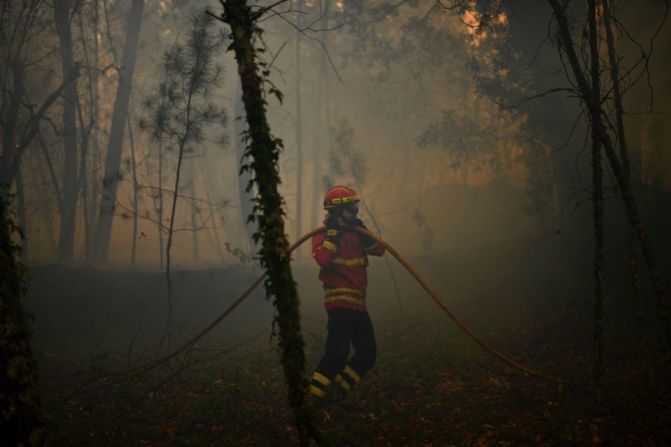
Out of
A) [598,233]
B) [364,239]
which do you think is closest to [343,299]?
[364,239]

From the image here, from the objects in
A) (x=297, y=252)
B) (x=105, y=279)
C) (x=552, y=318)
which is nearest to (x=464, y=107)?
(x=297, y=252)

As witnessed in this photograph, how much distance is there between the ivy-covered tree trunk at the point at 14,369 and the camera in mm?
3602

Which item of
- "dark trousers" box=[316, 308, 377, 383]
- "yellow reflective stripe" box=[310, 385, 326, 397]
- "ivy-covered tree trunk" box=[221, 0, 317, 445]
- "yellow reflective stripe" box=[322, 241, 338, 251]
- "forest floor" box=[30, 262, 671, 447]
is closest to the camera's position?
"ivy-covered tree trunk" box=[221, 0, 317, 445]

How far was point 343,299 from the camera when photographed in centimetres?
640

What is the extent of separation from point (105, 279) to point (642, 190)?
15.1 metres

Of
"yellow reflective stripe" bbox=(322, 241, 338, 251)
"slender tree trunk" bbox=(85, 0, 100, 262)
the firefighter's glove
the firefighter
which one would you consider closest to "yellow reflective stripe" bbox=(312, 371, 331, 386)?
the firefighter

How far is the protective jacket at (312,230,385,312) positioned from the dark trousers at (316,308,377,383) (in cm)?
14

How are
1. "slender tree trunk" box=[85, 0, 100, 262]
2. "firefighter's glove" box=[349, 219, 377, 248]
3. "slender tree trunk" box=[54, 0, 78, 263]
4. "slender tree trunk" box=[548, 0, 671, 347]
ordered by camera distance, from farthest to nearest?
"slender tree trunk" box=[85, 0, 100, 262], "slender tree trunk" box=[54, 0, 78, 263], "firefighter's glove" box=[349, 219, 377, 248], "slender tree trunk" box=[548, 0, 671, 347]

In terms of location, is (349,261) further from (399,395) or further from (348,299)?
(399,395)

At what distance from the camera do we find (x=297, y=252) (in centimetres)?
2741

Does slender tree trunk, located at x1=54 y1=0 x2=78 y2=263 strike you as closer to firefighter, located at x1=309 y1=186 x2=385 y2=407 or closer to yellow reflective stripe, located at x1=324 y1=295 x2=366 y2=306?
firefighter, located at x1=309 y1=186 x2=385 y2=407

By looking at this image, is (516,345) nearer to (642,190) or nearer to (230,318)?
(642,190)

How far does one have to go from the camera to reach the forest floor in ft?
17.4

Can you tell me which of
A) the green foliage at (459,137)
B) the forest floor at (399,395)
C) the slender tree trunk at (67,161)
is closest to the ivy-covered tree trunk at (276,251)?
the forest floor at (399,395)
